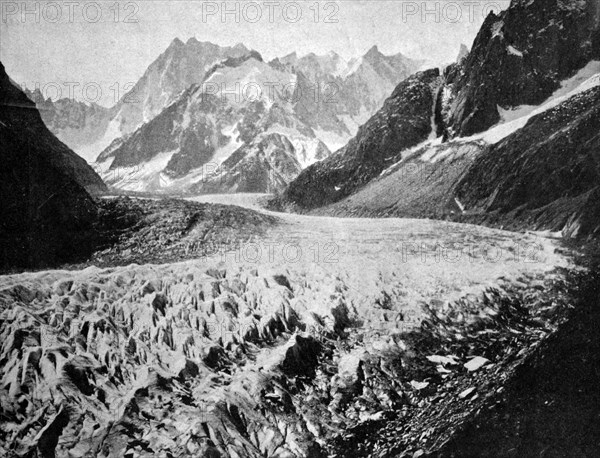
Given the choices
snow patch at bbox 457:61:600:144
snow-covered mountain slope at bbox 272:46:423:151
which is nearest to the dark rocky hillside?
snow patch at bbox 457:61:600:144

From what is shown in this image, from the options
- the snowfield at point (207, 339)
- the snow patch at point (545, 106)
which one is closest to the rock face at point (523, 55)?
the snow patch at point (545, 106)

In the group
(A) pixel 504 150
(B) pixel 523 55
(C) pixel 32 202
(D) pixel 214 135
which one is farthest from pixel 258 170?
(C) pixel 32 202

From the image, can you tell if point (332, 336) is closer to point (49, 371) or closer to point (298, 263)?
point (298, 263)

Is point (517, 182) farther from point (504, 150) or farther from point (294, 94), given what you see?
point (294, 94)

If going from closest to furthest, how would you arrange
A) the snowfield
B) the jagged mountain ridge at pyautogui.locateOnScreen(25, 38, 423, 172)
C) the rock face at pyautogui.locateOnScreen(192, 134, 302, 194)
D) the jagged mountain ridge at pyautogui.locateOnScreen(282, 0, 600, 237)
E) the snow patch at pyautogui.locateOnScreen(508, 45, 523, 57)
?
the snowfield → the jagged mountain ridge at pyautogui.locateOnScreen(282, 0, 600, 237) → the snow patch at pyautogui.locateOnScreen(508, 45, 523, 57) → the rock face at pyautogui.locateOnScreen(192, 134, 302, 194) → the jagged mountain ridge at pyautogui.locateOnScreen(25, 38, 423, 172)

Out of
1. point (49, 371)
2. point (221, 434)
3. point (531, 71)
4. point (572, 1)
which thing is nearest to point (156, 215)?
point (49, 371)

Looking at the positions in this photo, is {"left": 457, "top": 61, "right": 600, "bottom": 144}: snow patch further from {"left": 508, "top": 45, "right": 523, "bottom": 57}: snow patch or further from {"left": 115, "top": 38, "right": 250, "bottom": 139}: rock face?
{"left": 115, "top": 38, "right": 250, "bottom": 139}: rock face

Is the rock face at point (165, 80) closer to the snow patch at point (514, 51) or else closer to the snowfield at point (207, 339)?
the snow patch at point (514, 51)
